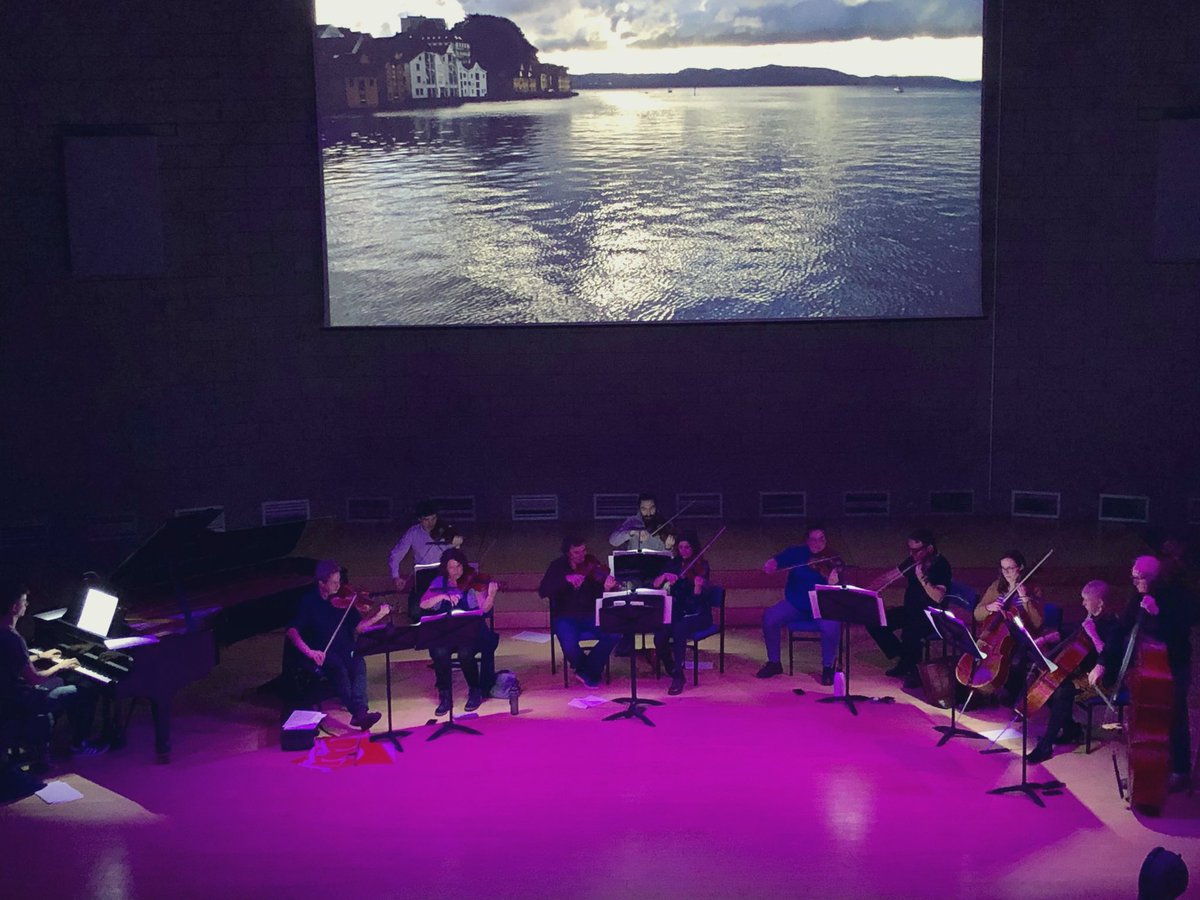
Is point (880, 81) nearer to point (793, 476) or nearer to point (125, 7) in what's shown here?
point (793, 476)

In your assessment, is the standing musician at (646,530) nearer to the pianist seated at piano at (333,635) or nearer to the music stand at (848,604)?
the music stand at (848,604)

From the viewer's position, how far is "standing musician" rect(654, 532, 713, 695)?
29.5 feet

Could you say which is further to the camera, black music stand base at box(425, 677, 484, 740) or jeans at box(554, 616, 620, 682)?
jeans at box(554, 616, 620, 682)

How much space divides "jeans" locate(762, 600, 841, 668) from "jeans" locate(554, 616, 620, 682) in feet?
3.39

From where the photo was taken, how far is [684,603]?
9047 millimetres

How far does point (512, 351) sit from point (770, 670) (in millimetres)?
3897

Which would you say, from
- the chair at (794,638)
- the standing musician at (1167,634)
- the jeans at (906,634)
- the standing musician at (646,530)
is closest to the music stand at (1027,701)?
the standing musician at (1167,634)

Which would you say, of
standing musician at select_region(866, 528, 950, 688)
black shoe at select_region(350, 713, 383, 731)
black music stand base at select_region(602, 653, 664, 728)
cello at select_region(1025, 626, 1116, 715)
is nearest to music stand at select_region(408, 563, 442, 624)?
black shoe at select_region(350, 713, 383, 731)

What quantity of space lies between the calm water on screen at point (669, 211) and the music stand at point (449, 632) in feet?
13.2

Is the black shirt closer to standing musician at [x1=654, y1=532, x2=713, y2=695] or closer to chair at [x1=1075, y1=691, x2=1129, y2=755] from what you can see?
standing musician at [x1=654, y1=532, x2=713, y2=695]

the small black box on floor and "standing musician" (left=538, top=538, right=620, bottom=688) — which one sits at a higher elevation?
"standing musician" (left=538, top=538, right=620, bottom=688)

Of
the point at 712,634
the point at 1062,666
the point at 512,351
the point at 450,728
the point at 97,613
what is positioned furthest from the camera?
the point at 512,351

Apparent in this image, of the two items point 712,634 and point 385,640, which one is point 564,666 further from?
point 385,640

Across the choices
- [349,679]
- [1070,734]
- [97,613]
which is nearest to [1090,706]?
[1070,734]
